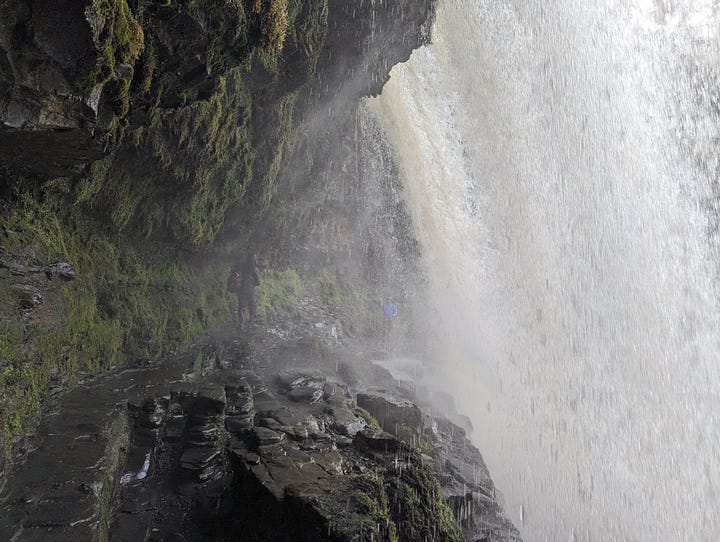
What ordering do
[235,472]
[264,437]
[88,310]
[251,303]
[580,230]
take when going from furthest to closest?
[580,230]
[251,303]
[88,310]
[264,437]
[235,472]

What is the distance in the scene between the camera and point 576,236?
26625 mm

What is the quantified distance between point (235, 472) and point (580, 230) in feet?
83.3

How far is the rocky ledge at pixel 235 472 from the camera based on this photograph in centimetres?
441

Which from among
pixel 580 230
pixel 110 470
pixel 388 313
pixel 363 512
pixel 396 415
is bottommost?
pixel 110 470

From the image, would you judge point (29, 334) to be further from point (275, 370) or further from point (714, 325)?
point (714, 325)

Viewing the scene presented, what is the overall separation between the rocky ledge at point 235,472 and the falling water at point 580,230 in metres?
10.2

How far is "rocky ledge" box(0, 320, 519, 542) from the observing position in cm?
441

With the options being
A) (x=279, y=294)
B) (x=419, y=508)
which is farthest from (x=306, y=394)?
(x=279, y=294)

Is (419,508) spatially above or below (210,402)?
above

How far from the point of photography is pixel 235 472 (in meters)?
5.52

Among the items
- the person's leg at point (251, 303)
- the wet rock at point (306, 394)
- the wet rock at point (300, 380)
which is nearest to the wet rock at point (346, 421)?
the wet rock at point (306, 394)

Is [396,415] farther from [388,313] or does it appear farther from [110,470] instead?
[388,313]

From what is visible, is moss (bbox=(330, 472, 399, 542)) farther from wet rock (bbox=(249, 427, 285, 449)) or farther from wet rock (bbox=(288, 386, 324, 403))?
wet rock (bbox=(288, 386, 324, 403))

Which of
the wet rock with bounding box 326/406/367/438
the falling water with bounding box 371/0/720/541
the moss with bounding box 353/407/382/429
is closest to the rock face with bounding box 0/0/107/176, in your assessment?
the wet rock with bounding box 326/406/367/438
